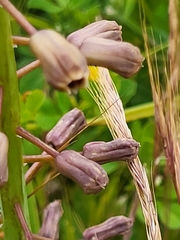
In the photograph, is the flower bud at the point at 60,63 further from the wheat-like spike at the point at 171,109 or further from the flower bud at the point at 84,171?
the wheat-like spike at the point at 171,109

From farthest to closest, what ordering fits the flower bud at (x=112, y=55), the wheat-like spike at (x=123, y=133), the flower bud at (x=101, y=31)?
the wheat-like spike at (x=123, y=133), the flower bud at (x=101, y=31), the flower bud at (x=112, y=55)

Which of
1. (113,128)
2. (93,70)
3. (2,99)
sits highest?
(2,99)

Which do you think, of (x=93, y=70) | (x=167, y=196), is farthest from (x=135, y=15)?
(x=93, y=70)

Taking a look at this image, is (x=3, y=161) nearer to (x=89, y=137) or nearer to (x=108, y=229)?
(x=108, y=229)

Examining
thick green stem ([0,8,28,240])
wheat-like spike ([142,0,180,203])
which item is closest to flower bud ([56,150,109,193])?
thick green stem ([0,8,28,240])

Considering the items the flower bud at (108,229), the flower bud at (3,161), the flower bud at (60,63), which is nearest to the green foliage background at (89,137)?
the flower bud at (108,229)

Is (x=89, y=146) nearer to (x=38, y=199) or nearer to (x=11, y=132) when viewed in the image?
(x=11, y=132)
